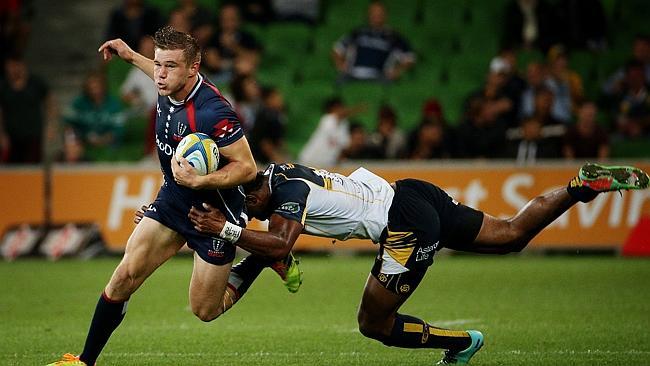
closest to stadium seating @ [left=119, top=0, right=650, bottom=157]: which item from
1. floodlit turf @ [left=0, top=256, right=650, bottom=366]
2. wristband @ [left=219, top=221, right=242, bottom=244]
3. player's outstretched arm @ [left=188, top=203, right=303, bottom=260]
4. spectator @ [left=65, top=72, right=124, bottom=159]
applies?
spectator @ [left=65, top=72, right=124, bottom=159]

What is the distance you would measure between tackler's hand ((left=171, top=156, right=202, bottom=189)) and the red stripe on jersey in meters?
0.35

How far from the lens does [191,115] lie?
7156 millimetres

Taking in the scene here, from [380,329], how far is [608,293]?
4.85m

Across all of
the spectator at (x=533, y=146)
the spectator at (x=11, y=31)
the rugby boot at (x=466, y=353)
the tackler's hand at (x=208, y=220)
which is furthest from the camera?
the spectator at (x=11, y=31)

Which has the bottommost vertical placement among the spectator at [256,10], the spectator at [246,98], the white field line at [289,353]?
the spectator at [246,98]

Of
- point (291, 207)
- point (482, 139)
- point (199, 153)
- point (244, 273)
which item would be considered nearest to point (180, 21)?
point (482, 139)

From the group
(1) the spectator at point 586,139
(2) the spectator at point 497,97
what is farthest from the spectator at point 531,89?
(1) the spectator at point 586,139

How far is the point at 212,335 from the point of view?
9344mm

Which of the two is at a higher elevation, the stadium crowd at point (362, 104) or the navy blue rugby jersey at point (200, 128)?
the navy blue rugby jersey at point (200, 128)

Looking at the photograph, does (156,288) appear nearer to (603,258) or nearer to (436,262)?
(436,262)

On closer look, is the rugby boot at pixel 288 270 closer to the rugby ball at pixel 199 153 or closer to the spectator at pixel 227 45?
the rugby ball at pixel 199 153

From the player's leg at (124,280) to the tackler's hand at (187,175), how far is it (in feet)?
2.05

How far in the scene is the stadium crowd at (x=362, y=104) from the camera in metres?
16.4

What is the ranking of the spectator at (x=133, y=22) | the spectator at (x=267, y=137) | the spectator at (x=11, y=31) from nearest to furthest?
the spectator at (x=267, y=137)
the spectator at (x=133, y=22)
the spectator at (x=11, y=31)
